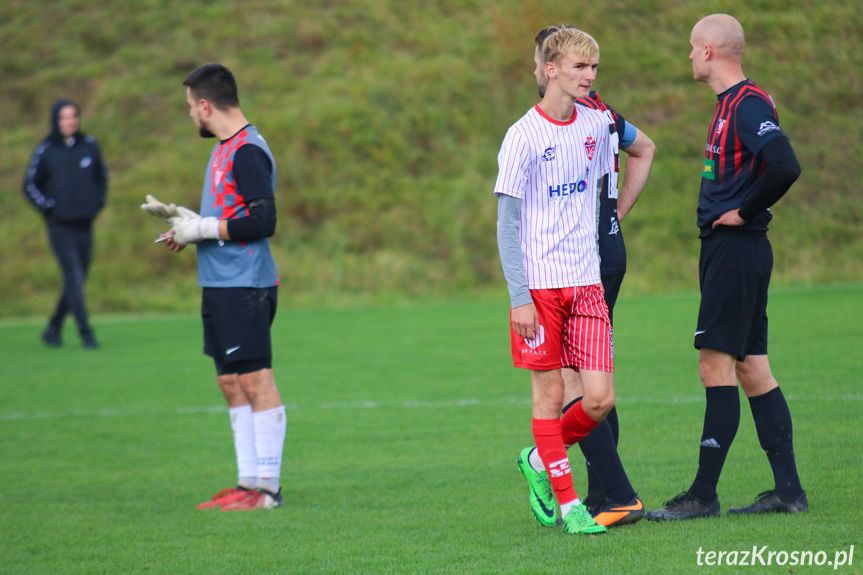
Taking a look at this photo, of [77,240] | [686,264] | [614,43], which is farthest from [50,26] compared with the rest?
[686,264]

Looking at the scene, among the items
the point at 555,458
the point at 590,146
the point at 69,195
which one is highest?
the point at 69,195

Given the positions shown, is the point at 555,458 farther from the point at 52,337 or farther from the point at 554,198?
the point at 52,337

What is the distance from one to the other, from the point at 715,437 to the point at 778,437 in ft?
1.05

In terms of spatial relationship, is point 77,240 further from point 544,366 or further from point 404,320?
point 544,366

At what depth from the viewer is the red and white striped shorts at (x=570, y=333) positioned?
3.77 m

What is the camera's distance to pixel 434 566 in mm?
3479

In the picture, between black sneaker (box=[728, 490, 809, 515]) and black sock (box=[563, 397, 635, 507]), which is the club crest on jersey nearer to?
black sock (box=[563, 397, 635, 507])

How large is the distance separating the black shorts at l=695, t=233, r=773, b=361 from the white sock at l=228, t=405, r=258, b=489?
94.3 inches

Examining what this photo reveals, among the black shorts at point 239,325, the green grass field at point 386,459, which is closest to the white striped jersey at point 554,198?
the green grass field at point 386,459

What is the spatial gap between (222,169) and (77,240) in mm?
6787

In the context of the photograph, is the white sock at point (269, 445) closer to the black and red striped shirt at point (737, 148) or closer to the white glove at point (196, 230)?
the white glove at point (196, 230)

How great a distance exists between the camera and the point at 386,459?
18.3 feet

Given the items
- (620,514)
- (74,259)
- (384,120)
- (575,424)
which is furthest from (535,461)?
(384,120)

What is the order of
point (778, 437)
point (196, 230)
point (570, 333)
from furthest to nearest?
point (196, 230) → point (778, 437) → point (570, 333)
